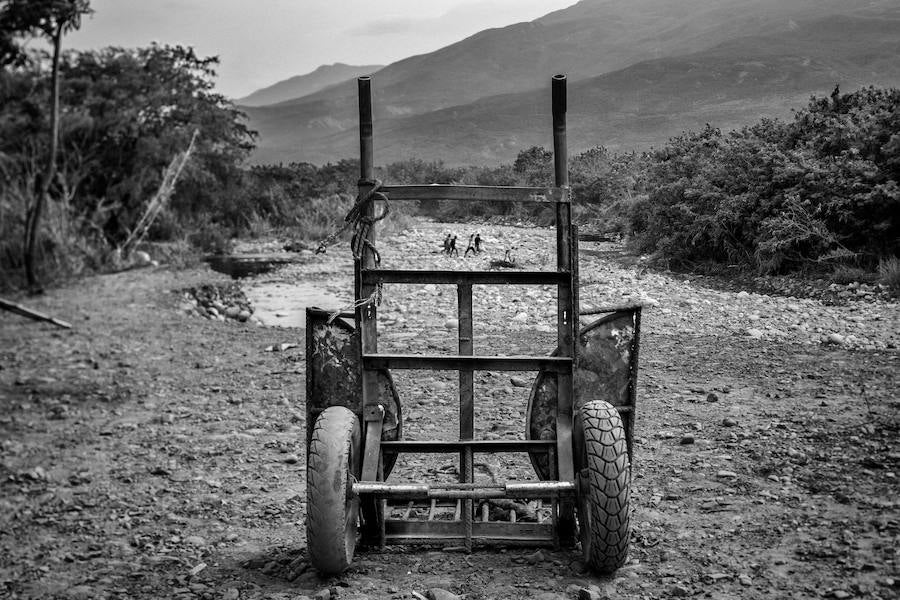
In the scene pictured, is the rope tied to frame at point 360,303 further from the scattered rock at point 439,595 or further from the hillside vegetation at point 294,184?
the hillside vegetation at point 294,184

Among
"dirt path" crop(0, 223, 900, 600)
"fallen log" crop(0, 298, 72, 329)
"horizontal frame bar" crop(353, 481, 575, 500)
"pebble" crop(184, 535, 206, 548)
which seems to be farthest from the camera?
"fallen log" crop(0, 298, 72, 329)

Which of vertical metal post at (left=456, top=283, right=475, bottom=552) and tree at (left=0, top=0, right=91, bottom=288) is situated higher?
tree at (left=0, top=0, right=91, bottom=288)

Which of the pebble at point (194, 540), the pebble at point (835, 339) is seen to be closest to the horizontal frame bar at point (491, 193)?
the pebble at point (194, 540)

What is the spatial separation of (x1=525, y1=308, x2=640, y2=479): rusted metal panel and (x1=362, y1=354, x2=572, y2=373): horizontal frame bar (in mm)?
156

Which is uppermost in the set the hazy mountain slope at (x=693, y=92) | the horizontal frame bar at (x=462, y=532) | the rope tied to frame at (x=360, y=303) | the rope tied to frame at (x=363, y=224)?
the hazy mountain slope at (x=693, y=92)

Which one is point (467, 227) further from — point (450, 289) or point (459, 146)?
point (459, 146)

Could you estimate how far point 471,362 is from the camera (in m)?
3.80

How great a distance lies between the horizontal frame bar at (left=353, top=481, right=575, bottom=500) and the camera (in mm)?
3418

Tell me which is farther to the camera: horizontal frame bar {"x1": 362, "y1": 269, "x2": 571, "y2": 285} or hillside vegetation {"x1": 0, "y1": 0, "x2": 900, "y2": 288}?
hillside vegetation {"x1": 0, "y1": 0, "x2": 900, "y2": 288}

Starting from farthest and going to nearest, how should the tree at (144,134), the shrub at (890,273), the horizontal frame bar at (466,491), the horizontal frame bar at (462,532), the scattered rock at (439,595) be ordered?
the tree at (144,134) → the shrub at (890,273) → the horizontal frame bar at (462,532) → the horizontal frame bar at (466,491) → the scattered rock at (439,595)

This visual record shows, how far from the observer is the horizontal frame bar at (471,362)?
375cm

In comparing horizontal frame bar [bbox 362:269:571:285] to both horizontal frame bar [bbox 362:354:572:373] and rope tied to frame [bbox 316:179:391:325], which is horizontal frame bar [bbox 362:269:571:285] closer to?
rope tied to frame [bbox 316:179:391:325]

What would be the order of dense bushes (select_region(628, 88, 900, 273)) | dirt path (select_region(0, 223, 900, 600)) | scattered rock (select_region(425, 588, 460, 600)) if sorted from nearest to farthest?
scattered rock (select_region(425, 588, 460, 600))
dirt path (select_region(0, 223, 900, 600))
dense bushes (select_region(628, 88, 900, 273))

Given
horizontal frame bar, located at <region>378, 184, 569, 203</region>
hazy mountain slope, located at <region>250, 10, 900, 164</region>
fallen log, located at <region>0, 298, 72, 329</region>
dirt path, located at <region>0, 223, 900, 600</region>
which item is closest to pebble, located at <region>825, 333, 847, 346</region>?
dirt path, located at <region>0, 223, 900, 600</region>
